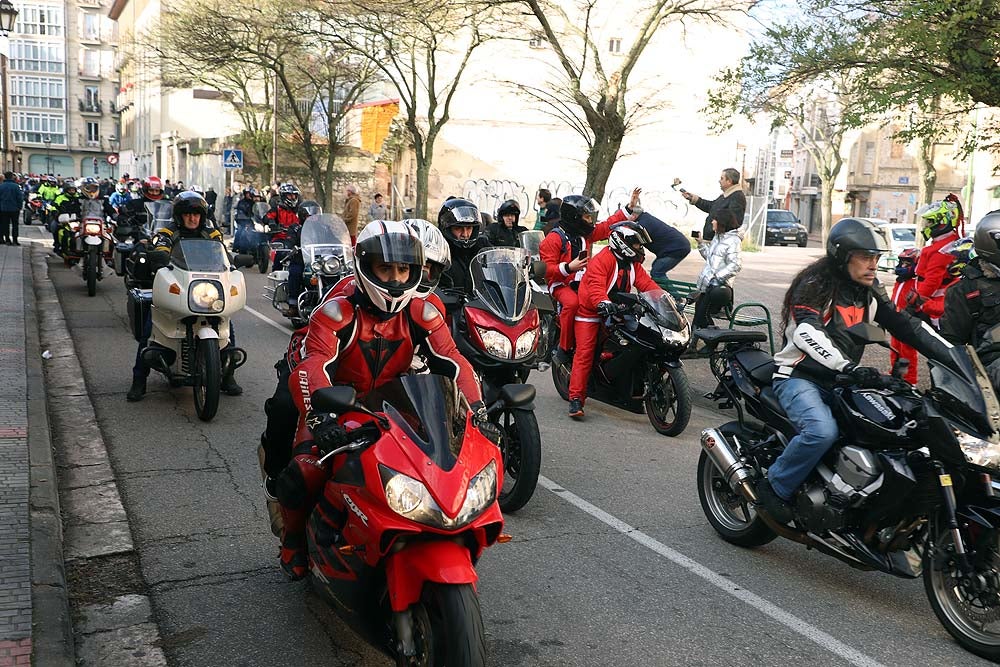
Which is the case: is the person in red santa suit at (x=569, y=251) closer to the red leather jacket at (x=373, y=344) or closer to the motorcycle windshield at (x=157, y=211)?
the red leather jacket at (x=373, y=344)

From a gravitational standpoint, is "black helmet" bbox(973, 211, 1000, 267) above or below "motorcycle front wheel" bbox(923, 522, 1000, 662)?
above

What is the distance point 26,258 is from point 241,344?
10.9 m

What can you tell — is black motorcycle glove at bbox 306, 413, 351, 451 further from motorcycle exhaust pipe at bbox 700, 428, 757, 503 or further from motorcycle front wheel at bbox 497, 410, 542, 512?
motorcycle exhaust pipe at bbox 700, 428, 757, 503

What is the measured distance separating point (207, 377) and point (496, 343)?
2.75 metres

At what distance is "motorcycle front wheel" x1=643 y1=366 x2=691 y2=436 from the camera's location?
316 inches

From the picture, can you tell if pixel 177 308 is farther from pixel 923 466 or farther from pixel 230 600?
pixel 923 466

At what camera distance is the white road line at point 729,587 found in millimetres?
4266

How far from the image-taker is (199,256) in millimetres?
8430

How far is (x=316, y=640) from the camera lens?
4164mm

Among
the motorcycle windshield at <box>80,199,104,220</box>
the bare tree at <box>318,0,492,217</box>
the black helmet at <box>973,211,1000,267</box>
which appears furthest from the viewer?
the bare tree at <box>318,0,492,217</box>

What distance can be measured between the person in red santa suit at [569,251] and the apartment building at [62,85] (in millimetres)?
100755

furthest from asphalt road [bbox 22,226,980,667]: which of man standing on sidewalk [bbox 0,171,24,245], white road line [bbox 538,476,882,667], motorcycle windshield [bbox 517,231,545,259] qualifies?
man standing on sidewalk [bbox 0,171,24,245]

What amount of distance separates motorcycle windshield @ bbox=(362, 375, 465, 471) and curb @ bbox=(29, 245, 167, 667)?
59.7 inches

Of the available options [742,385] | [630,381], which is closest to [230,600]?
[742,385]
